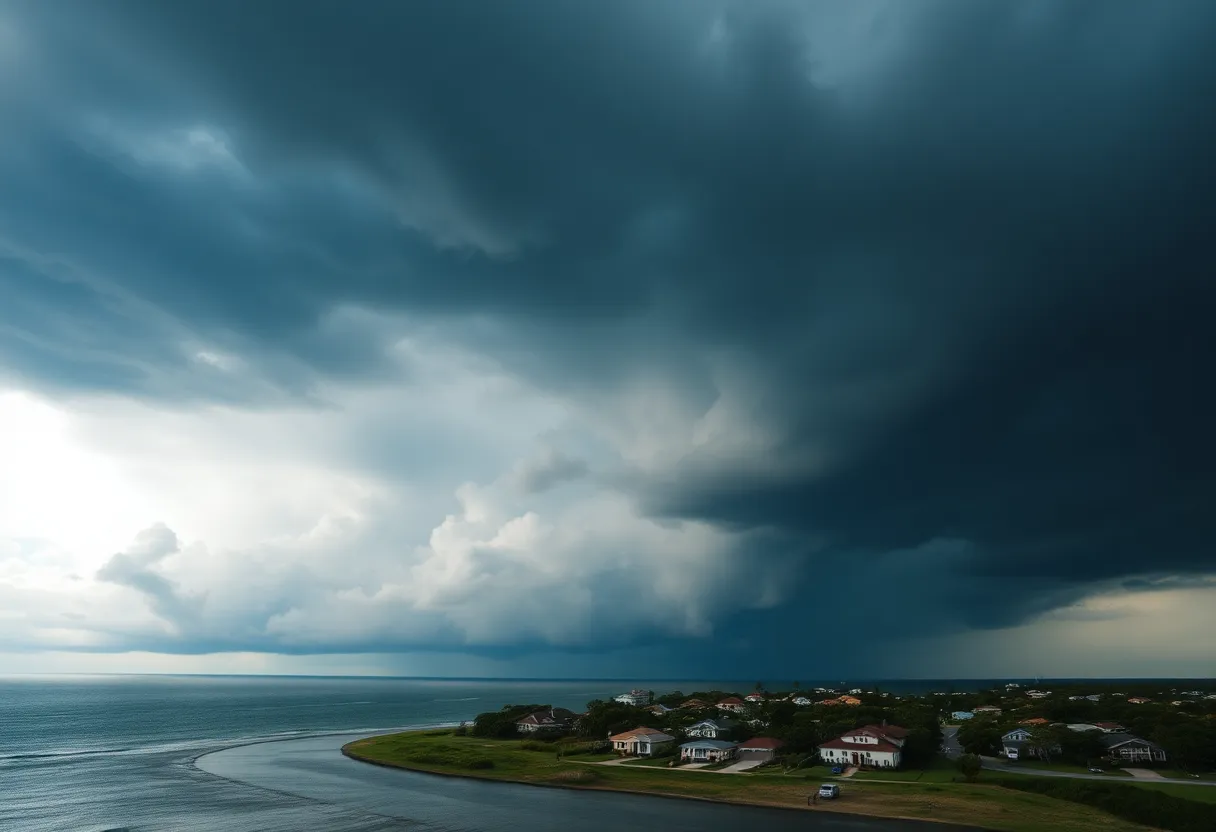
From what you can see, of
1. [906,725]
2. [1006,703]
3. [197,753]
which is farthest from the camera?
[1006,703]

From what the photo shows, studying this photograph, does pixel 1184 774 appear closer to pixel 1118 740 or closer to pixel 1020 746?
pixel 1118 740

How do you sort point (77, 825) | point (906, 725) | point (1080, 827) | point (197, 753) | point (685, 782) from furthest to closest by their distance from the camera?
point (197, 753), point (906, 725), point (685, 782), point (77, 825), point (1080, 827)

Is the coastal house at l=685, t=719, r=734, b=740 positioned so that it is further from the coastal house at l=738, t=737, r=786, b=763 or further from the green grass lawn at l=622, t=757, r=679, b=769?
the green grass lawn at l=622, t=757, r=679, b=769

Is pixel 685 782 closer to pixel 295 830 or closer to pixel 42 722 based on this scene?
pixel 295 830

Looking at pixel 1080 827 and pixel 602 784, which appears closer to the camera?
pixel 1080 827

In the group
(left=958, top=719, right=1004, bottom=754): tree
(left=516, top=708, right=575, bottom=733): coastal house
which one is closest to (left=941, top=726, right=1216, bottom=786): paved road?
(left=958, top=719, right=1004, bottom=754): tree

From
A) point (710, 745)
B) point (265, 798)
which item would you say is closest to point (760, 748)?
point (710, 745)

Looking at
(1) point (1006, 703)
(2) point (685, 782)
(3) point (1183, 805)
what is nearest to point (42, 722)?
(2) point (685, 782)
